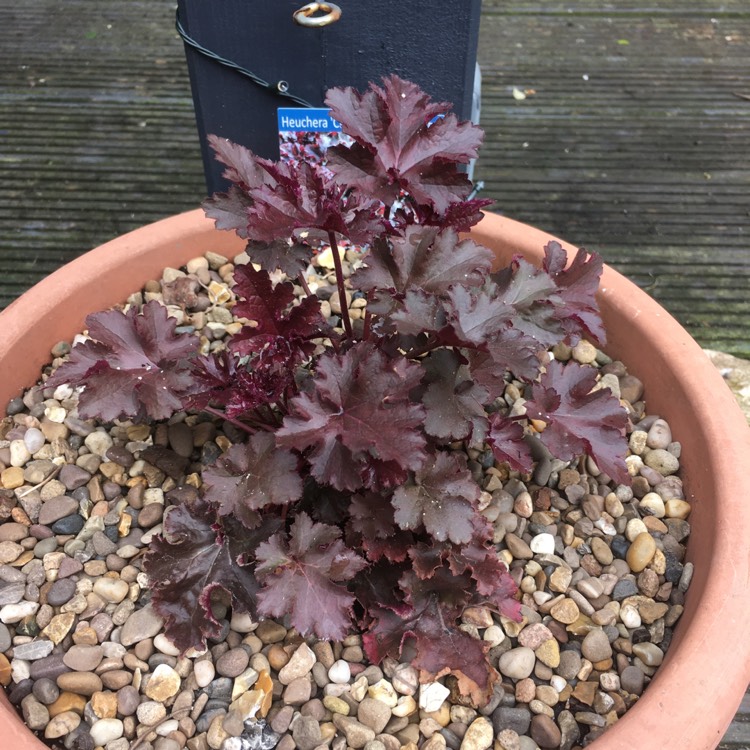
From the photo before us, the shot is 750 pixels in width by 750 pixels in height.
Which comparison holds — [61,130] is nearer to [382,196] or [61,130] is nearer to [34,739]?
[382,196]

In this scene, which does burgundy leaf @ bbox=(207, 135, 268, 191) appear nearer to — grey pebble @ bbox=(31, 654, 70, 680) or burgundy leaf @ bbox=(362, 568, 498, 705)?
burgundy leaf @ bbox=(362, 568, 498, 705)

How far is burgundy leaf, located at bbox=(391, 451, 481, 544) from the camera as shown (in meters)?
1.09

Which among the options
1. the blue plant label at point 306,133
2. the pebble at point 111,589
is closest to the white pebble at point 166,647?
the pebble at point 111,589

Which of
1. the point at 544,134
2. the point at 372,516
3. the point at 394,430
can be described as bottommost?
the point at 544,134

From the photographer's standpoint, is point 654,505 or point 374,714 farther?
point 654,505

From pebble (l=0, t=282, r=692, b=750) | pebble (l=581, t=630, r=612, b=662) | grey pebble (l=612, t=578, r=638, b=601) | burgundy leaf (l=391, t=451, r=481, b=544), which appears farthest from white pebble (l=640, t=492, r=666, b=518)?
burgundy leaf (l=391, t=451, r=481, b=544)

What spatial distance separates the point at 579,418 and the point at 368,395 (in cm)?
39

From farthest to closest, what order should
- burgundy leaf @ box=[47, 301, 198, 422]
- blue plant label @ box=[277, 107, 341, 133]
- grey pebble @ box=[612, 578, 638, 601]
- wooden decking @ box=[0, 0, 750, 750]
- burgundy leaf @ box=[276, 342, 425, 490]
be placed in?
wooden decking @ box=[0, 0, 750, 750], blue plant label @ box=[277, 107, 341, 133], grey pebble @ box=[612, 578, 638, 601], burgundy leaf @ box=[47, 301, 198, 422], burgundy leaf @ box=[276, 342, 425, 490]

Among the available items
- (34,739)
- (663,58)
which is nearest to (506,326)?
(34,739)

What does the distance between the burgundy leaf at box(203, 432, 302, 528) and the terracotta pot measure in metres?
0.44

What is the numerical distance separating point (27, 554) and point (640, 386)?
1.28 meters

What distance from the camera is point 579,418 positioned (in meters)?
1.24

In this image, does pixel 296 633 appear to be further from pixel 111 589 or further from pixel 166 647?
pixel 111 589

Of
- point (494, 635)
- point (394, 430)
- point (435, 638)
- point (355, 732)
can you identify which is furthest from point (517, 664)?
point (394, 430)
